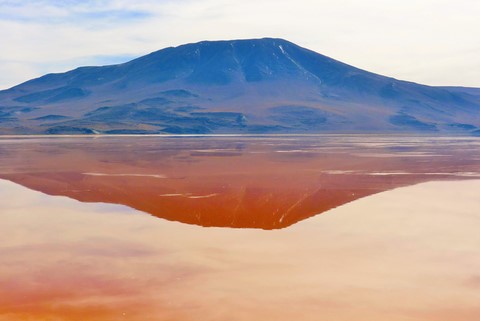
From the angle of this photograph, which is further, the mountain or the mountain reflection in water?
the mountain

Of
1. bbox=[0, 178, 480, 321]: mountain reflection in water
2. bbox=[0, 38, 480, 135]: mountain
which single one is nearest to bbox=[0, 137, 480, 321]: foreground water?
bbox=[0, 178, 480, 321]: mountain reflection in water

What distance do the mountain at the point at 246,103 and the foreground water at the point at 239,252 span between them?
3437 inches

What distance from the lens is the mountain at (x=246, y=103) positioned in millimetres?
129250

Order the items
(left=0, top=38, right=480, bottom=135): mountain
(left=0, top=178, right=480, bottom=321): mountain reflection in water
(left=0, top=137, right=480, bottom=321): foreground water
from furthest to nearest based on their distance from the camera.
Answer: (left=0, top=38, right=480, bottom=135): mountain → (left=0, top=137, right=480, bottom=321): foreground water → (left=0, top=178, right=480, bottom=321): mountain reflection in water

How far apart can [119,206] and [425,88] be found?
192m

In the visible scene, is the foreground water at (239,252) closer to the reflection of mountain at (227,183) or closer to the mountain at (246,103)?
the reflection of mountain at (227,183)

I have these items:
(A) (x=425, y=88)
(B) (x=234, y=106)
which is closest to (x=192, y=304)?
(B) (x=234, y=106)

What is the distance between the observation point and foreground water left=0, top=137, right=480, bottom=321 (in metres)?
7.41

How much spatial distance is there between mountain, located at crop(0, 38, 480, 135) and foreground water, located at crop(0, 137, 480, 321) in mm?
87289

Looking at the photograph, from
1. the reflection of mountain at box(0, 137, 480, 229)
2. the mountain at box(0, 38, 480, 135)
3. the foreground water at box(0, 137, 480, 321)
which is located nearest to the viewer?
the foreground water at box(0, 137, 480, 321)

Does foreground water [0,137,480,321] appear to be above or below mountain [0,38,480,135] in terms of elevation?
below

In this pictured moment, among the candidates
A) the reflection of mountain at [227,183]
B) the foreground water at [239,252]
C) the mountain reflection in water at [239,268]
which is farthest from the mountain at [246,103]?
the mountain reflection in water at [239,268]

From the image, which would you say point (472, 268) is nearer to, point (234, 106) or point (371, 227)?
point (371, 227)

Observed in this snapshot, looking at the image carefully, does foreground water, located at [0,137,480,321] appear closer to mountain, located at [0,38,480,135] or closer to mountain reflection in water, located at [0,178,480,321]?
mountain reflection in water, located at [0,178,480,321]
